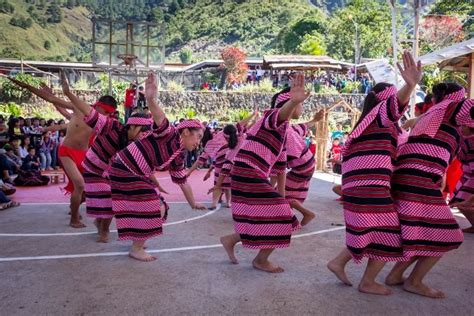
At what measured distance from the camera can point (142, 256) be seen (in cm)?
486

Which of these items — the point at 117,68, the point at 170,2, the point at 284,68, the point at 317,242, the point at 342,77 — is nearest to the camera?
the point at 317,242

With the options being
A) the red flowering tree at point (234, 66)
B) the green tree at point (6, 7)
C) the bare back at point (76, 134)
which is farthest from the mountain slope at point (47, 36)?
the bare back at point (76, 134)

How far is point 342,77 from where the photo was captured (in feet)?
114

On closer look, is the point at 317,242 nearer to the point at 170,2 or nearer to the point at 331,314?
the point at 331,314

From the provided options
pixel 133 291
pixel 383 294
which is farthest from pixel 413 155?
pixel 133 291

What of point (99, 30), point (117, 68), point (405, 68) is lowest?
point (405, 68)

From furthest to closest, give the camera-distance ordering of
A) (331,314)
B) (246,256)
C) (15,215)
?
(15,215)
(246,256)
(331,314)

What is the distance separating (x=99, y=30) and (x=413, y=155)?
52.5 feet

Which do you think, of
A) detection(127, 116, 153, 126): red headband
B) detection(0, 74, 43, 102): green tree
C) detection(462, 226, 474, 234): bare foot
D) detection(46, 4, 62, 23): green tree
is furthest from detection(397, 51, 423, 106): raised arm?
detection(46, 4, 62, 23): green tree

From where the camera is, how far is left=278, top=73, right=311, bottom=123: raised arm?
13.1 ft

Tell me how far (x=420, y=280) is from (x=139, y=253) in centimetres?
249

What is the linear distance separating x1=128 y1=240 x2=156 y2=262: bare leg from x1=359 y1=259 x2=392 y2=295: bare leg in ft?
6.50

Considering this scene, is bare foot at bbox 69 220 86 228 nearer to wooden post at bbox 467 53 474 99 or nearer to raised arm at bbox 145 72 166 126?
raised arm at bbox 145 72 166 126

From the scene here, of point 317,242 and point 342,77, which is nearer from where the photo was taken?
point 317,242
